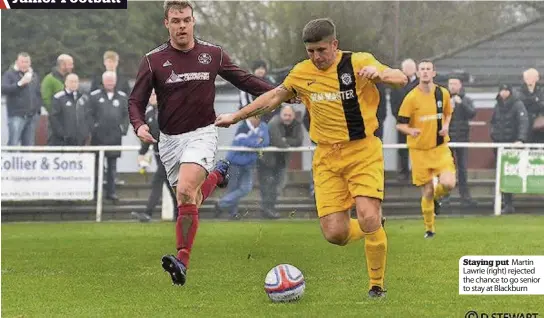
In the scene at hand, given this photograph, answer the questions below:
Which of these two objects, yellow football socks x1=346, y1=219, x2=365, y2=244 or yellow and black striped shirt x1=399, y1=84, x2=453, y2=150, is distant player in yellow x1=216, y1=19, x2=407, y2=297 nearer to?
yellow football socks x1=346, y1=219, x2=365, y2=244

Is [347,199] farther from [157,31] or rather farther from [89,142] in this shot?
[157,31]

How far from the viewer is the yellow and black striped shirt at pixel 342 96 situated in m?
9.27

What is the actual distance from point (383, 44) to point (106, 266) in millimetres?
10015

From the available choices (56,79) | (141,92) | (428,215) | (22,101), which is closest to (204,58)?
(141,92)

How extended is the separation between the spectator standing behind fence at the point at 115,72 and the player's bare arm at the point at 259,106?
32.1 feet

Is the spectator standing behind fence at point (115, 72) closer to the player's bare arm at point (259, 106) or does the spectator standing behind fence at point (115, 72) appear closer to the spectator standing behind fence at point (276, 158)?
the spectator standing behind fence at point (276, 158)

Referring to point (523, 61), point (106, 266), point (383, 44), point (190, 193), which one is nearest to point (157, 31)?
point (383, 44)

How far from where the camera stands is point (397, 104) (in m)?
19.3

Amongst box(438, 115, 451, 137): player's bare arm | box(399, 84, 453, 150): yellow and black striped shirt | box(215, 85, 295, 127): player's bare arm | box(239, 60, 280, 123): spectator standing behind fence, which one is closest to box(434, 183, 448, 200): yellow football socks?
box(399, 84, 453, 150): yellow and black striped shirt

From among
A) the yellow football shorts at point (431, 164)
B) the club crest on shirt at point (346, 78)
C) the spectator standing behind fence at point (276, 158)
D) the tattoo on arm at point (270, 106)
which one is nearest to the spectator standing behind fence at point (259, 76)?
the spectator standing behind fence at point (276, 158)

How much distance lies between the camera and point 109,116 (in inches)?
749

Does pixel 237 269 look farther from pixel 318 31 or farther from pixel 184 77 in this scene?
pixel 318 31

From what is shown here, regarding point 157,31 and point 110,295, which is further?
point 157,31

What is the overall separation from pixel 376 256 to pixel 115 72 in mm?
10604
